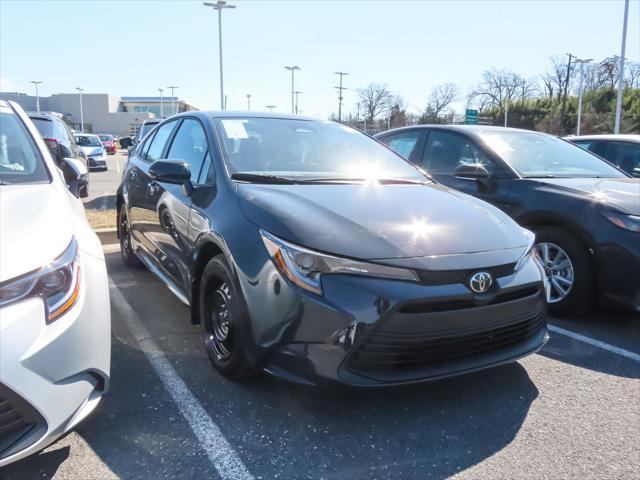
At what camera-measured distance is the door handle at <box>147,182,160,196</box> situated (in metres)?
3.99

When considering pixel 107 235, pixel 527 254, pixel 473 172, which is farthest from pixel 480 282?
pixel 107 235

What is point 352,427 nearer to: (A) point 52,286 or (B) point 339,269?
(B) point 339,269

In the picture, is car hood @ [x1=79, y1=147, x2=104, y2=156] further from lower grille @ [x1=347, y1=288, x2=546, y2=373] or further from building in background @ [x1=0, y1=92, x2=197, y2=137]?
building in background @ [x1=0, y1=92, x2=197, y2=137]

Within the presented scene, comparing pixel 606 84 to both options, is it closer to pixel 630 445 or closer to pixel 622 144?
pixel 622 144

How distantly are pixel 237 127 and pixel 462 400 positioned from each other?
226 centimetres

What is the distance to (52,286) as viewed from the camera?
1.87 metres

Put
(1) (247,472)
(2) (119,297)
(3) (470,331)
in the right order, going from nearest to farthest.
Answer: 1. (1) (247,472)
2. (3) (470,331)
3. (2) (119,297)

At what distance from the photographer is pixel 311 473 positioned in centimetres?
214

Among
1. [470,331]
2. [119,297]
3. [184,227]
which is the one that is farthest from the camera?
[119,297]

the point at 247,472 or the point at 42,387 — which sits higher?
the point at 42,387

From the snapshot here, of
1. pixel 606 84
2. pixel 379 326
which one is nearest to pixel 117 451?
pixel 379 326

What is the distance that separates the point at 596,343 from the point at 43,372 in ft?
11.3

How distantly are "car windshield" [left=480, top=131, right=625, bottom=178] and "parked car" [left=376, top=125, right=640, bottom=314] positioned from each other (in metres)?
0.01

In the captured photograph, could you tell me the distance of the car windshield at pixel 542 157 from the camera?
4684 mm
